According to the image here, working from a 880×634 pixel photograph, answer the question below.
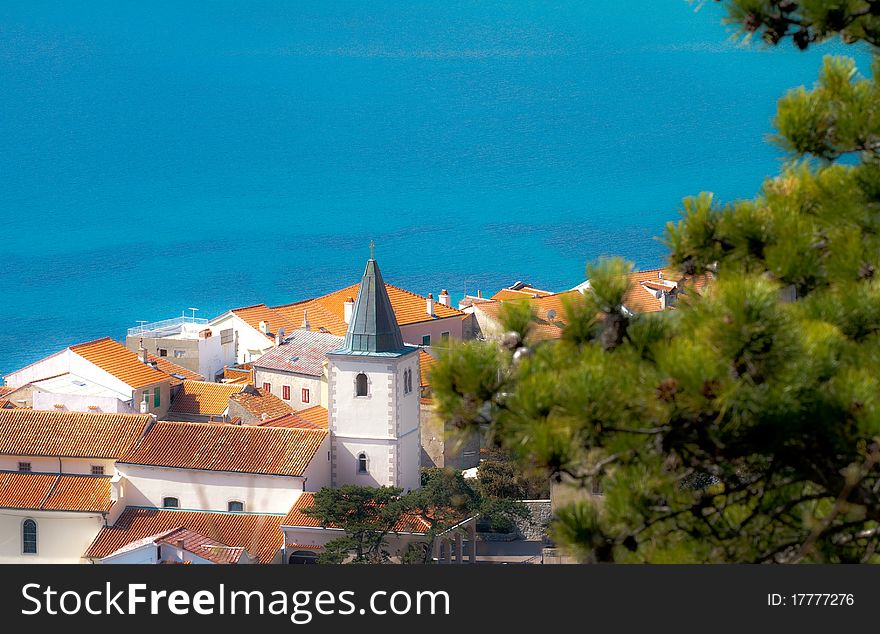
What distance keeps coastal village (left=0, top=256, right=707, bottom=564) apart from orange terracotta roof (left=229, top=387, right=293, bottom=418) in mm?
43

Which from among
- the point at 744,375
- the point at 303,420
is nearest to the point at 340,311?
the point at 303,420

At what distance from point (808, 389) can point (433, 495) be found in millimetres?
21902

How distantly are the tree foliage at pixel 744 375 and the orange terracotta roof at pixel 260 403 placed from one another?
2732 cm

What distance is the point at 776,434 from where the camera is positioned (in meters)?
4.97

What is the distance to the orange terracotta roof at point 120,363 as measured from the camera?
111ft

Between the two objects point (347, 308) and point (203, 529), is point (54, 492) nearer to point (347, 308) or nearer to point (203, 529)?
point (203, 529)

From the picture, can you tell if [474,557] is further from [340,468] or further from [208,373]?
[208,373]

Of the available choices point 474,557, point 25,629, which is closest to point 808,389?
point 25,629

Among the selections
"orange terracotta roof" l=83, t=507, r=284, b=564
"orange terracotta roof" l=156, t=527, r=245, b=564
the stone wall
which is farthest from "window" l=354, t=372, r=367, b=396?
"orange terracotta roof" l=156, t=527, r=245, b=564

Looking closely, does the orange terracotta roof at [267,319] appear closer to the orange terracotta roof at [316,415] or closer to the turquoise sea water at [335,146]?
the orange terracotta roof at [316,415]

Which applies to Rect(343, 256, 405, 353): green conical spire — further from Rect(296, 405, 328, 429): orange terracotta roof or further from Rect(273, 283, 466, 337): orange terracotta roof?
Rect(273, 283, 466, 337): orange terracotta roof

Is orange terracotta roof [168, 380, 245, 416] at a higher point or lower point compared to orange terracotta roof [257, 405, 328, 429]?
higher

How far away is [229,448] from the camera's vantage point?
28.1 meters

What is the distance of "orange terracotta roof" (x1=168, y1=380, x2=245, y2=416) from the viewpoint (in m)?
33.8
